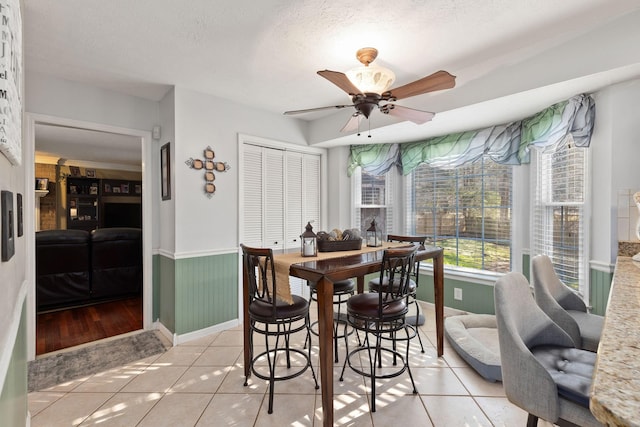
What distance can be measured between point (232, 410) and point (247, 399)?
0.14m

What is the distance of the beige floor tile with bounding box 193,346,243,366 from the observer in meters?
2.60

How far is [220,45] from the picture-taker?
223 centimetres

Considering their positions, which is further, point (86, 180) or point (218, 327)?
point (86, 180)

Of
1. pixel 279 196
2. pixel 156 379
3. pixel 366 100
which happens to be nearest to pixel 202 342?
pixel 156 379

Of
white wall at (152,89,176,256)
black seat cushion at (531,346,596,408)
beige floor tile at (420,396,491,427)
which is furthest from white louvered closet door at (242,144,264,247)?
black seat cushion at (531,346,596,408)

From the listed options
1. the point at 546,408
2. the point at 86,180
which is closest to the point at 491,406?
the point at 546,408

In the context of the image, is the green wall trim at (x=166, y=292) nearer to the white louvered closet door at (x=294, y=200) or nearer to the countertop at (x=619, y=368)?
the white louvered closet door at (x=294, y=200)

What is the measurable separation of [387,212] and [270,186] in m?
1.70

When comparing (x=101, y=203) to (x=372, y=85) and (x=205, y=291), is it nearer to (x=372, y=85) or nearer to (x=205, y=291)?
(x=205, y=291)

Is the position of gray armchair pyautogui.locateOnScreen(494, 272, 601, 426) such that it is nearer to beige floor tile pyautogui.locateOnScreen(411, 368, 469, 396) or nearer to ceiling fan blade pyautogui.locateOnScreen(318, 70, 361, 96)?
beige floor tile pyautogui.locateOnScreen(411, 368, 469, 396)

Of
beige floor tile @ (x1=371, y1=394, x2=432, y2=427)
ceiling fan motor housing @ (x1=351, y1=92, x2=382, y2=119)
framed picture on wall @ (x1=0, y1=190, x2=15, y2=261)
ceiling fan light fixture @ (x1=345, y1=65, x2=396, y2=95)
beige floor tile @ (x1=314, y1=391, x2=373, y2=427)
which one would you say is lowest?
beige floor tile @ (x1=314, y1=391, x2=373, y2=427)

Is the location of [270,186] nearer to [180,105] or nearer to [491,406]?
[180,105]

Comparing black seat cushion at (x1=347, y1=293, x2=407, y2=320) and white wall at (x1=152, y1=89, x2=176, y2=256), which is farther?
white wall at (x1=152, y1=89, x2=176, y2=256)

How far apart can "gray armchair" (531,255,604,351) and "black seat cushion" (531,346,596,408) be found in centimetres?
32
